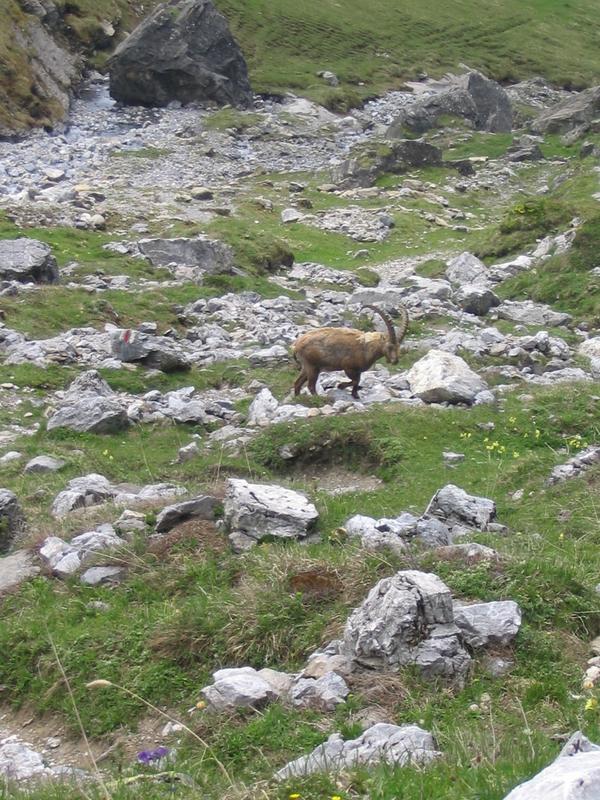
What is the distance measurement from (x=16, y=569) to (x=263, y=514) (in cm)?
249

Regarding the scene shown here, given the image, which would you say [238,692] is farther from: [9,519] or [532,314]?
[532,314]

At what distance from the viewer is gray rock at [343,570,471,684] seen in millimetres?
7160

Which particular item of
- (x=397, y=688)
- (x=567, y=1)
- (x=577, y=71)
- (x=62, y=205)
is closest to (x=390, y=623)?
(x=397, y=688)

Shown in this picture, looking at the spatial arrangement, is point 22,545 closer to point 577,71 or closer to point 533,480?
point 533,480

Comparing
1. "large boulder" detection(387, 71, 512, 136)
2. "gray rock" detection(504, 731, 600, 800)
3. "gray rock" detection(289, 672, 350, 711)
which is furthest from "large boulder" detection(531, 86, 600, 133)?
"gray rock" detection(504, 731, 600, 800)

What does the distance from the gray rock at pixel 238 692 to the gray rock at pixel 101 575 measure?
2500 mm

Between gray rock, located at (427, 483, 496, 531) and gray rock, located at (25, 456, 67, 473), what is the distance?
5.35 m

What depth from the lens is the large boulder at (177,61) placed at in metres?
58.8

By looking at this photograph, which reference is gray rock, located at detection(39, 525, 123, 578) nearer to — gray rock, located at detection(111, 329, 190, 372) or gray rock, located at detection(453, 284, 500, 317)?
gray rock, located at detection(111, 329, 190, 372)

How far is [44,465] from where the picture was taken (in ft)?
44.5

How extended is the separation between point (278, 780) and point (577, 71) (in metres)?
91.5

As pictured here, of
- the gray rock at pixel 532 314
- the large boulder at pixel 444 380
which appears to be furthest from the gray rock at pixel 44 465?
the gray rock at pixel 532 314

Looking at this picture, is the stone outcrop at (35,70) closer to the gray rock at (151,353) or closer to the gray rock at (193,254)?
the gray rock at (193,254)

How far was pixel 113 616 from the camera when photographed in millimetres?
8930
